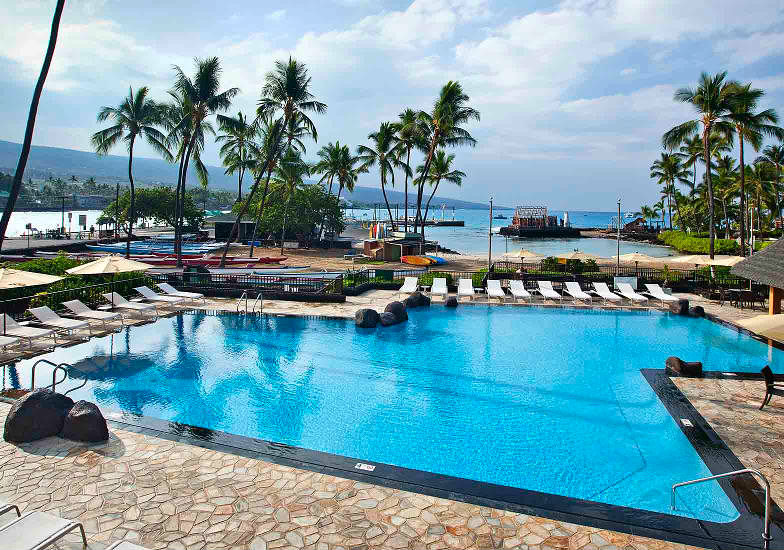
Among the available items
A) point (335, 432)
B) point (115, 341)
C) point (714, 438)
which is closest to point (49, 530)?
point (335, 432)

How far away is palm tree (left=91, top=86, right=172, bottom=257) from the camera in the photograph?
3022 cm

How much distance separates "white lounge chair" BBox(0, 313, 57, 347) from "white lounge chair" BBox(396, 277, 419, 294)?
498 inches

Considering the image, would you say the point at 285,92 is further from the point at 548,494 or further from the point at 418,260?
the point at 548,494

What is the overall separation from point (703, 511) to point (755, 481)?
96 centimetres

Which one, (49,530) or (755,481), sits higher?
(49,530)

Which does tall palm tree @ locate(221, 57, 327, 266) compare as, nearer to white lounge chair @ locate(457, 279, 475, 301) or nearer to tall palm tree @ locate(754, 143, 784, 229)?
white lounge chair @ locate(457, 279, 475, 301)

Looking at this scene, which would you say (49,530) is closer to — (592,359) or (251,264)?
(592,359)

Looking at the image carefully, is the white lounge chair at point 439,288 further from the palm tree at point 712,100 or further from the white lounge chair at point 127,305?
the palm tree at point 712,100

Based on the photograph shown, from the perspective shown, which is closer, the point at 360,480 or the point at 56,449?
the point at 360,480

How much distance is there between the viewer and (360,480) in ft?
21.7

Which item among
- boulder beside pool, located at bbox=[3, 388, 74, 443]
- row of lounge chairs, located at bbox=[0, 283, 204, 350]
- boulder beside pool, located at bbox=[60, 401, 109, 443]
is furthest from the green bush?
boulder beside pool, located at bbox=[3, 388, 74, 443]

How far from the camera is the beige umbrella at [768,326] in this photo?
9607 millimetres

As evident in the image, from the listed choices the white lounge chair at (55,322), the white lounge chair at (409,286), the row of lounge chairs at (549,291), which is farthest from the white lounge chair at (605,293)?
the white lounge chair at (55,322)

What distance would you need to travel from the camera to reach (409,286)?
22141 mm
